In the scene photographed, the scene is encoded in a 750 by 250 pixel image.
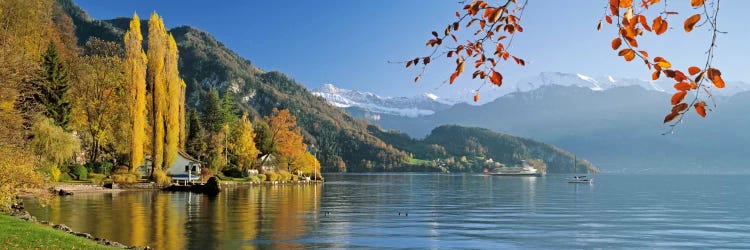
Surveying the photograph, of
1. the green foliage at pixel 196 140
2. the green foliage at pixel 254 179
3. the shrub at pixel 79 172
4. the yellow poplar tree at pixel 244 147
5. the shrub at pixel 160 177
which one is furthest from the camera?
the green foliage at pixel 196 140

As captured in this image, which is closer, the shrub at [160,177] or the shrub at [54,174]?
the shrub at [54,174]

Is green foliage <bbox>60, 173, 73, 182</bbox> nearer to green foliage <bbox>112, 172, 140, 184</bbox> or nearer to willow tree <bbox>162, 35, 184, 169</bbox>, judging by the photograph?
green foliage <bbox>112, 172, 140, 184</bbox>

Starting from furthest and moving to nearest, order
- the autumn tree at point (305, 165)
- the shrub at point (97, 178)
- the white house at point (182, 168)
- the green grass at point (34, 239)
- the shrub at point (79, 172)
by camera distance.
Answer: the autumn tree at point (305, 165)
the white house at point (182, 168)
the shrub at point (79, 172)
the shrub at point (97, 178)
the green grass at point (34, 239)

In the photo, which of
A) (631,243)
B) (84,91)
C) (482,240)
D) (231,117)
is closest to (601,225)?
(631,243)

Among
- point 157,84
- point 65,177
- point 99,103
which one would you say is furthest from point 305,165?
point 65,177

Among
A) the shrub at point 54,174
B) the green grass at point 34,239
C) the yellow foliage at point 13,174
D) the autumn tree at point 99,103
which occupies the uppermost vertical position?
the autumn tree at point 99,103

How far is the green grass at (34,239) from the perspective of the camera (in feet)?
61.1

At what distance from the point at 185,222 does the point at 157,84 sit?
4970cm

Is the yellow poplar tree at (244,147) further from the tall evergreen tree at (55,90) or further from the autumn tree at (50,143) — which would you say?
the autumn tree at (50,143)

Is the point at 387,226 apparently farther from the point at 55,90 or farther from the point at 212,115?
the point at 212,115

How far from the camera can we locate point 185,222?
1351 inches

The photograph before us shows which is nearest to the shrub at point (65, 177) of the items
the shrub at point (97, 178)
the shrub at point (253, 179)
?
the shrub at point (97, 178)

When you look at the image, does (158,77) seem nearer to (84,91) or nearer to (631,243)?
(84,91)

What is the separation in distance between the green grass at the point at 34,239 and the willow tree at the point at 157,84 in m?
56.3
